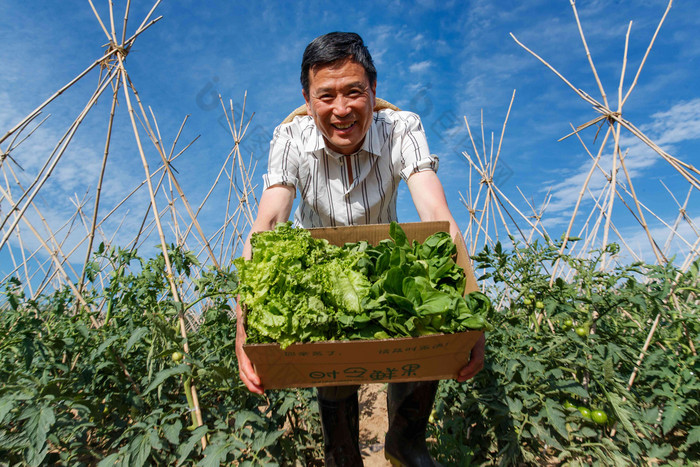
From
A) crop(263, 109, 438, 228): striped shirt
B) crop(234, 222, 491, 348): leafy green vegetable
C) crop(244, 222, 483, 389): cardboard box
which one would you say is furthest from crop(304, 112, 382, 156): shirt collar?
crop(244, 222, 483, 389): cardboard box

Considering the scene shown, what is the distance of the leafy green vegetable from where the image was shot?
3.87ft

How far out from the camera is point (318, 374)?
1298mm

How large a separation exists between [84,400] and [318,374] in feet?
4.45

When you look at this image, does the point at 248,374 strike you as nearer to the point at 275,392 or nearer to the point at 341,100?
the point at 275,392

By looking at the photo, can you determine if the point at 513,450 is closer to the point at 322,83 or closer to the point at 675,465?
the point at 675,465

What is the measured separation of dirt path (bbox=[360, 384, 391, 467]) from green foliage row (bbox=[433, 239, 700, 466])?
60 cm

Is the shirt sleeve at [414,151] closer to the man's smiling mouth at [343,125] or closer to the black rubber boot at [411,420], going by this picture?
the man's smiling mouth at [343,125]

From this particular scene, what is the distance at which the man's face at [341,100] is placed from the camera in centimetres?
180

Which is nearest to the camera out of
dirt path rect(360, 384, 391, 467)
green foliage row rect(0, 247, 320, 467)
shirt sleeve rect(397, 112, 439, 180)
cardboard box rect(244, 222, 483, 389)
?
cardboard box rect(244, 222, 483, 389)

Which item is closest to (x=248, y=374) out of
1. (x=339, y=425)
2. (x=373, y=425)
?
(x=339, y=425)

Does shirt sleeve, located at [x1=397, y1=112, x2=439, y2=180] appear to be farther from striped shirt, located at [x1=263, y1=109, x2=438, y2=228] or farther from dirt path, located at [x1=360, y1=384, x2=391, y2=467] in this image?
dirt path, located at [x1=360, y1=384, x2=391, y2=467]

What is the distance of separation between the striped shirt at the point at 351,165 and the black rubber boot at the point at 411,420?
0.95 m

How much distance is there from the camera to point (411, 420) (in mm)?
1845

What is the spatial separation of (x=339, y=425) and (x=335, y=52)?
1793 mm
